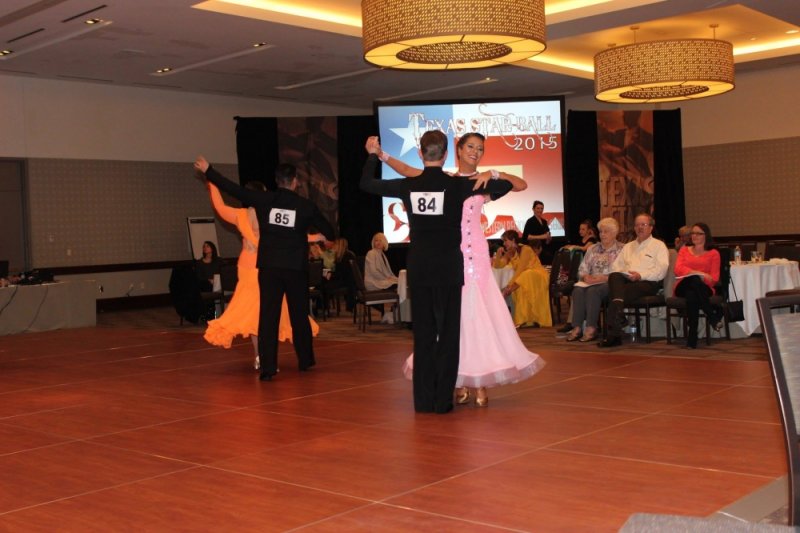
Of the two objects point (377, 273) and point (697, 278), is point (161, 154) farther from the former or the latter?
point (697, 278)

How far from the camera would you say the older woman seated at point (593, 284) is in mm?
8750

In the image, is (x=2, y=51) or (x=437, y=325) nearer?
(x=437, y=325)

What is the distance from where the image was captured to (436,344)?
17.1ft

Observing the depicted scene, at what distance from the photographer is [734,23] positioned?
12672mm

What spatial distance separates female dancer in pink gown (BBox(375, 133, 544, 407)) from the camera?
5.25 m

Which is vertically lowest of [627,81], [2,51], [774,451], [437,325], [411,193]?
[774,451]

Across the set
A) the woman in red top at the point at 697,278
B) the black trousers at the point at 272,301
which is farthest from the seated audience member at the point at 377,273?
the black trousers at the point at 272,301

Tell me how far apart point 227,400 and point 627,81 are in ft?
21.6

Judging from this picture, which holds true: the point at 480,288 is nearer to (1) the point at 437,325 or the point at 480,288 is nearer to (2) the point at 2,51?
(1) the point at 437,325

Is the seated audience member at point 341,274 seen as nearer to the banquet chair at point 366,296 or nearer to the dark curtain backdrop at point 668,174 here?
the banquet chair at point 366,296

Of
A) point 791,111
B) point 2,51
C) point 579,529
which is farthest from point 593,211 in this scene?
point 579,529

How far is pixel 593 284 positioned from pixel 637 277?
0.47 meters

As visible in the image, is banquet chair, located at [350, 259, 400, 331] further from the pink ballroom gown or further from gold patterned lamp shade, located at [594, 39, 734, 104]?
the pink ballroom gown

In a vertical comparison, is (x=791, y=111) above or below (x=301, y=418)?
above
